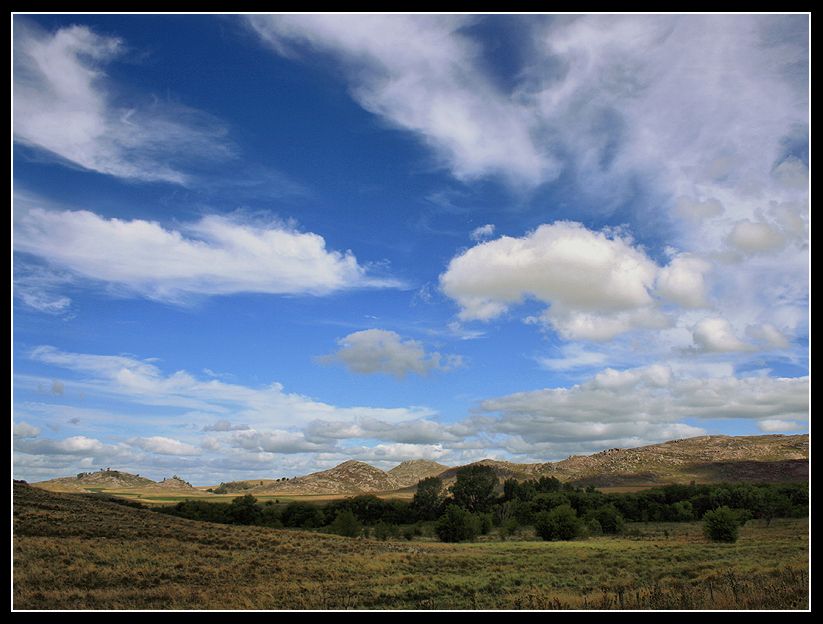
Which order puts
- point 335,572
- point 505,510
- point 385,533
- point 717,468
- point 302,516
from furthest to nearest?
point 717,468 < point 505,510 < point 302,516 < point 385,533 < point 335,572

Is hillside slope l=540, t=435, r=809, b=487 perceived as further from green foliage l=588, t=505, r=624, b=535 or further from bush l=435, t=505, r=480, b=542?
bush l=435, t=505, r=480, b=542

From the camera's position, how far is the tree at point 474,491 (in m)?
108

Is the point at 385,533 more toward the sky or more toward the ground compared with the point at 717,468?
more toward the sky

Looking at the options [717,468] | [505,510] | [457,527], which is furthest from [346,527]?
[717,468]

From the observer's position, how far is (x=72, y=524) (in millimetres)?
40094

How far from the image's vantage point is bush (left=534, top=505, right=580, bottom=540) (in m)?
67.2

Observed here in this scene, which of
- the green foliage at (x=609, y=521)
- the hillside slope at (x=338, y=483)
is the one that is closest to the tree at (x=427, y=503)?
the green foliage at (x=609, y=521)

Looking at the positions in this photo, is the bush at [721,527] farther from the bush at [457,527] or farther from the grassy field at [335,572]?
the bush at [457,527]

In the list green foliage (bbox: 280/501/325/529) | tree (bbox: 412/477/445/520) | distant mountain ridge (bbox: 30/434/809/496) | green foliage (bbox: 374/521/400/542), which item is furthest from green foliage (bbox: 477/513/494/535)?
distant mountain ridge (bbox: 30/434/809/496)

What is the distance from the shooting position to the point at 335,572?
106 ft

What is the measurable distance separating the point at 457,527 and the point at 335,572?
3851cm

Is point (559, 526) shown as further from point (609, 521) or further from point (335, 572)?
point (335, 572)
